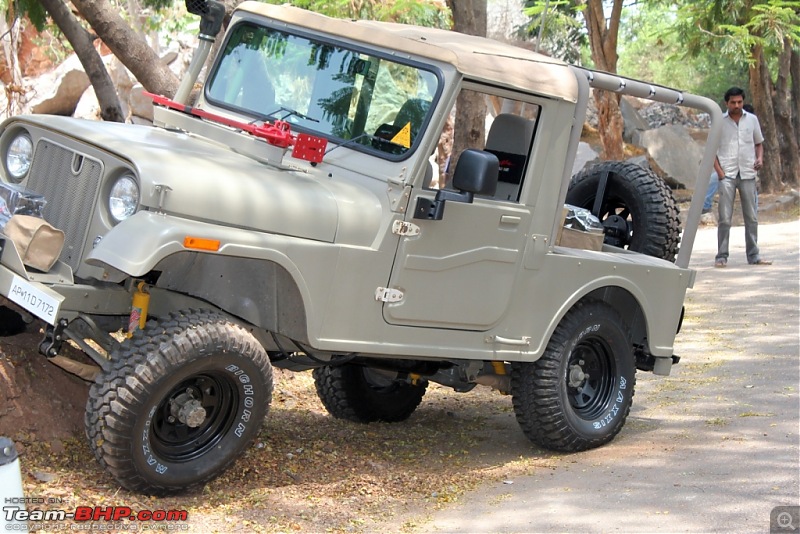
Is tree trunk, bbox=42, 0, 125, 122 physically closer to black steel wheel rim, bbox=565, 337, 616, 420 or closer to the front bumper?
the front bumper

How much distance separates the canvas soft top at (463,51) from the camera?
5145 mm

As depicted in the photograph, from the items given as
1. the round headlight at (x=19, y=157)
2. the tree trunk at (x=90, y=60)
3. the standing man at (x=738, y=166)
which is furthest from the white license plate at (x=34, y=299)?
the standing man at (x=738, y=166)

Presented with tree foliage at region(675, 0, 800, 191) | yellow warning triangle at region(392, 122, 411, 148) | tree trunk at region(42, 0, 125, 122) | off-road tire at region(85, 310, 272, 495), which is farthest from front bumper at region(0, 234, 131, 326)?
tree foliage at region(675, 0, 800, 191)

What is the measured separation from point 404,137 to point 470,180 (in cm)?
43

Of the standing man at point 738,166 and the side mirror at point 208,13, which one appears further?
the standing man at point 738,166

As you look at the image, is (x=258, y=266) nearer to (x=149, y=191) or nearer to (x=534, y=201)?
(x=149, y=191)

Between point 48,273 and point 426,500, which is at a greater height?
point 48,273

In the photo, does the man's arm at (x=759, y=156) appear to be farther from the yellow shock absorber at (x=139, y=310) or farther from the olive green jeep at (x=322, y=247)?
the yellow shock absorber at (x=139, y=310)

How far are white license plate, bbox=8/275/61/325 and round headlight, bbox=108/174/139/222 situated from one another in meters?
0.46

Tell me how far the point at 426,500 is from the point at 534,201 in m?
1.67

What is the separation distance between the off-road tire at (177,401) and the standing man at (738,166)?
8501mm

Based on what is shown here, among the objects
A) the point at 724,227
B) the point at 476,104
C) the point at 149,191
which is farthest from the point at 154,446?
the point at 724,227

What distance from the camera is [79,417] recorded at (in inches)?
199

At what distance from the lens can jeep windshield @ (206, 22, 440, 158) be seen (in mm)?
5148
